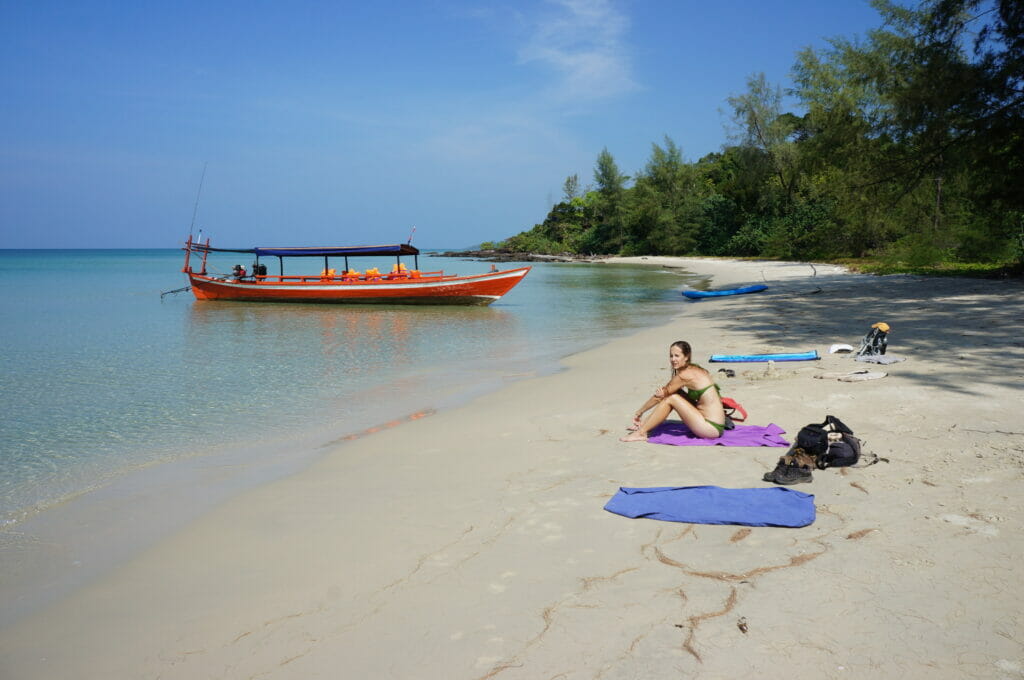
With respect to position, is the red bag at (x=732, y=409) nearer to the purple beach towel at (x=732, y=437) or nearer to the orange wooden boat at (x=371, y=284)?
the purple beach towel at (x=732, y=437)

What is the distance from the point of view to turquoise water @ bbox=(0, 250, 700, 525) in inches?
305

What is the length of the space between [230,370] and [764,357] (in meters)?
9.70

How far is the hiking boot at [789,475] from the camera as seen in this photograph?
16.5 feet

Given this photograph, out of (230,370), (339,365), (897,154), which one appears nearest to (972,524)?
(339,365)

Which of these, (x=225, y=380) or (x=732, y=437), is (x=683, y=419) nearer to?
(x=732, y=437)

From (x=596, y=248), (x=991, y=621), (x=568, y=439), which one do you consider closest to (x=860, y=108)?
(x=568, y=439)

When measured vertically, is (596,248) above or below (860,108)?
below

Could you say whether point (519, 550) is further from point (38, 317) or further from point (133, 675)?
point (38, 317)

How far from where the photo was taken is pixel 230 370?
511 inches

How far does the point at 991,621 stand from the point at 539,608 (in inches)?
84.0

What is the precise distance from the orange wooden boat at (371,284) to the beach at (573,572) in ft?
64.1

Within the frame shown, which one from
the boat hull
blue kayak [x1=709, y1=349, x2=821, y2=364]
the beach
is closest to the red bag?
the beach

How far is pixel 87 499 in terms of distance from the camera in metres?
5.98

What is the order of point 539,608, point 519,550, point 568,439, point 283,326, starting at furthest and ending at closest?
point 283,326
point 568,439
point 519,550
point 539,608
